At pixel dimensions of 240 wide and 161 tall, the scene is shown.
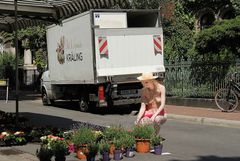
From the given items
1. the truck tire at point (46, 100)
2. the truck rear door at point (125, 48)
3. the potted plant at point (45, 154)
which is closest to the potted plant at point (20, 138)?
the potted plant at point (45, 154)

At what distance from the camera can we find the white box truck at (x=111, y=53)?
1702cm

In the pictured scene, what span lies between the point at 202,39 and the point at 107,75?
4064 mm

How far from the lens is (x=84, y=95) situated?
18.7 m

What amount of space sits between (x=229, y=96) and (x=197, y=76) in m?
2.75

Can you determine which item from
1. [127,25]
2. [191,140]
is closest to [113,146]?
[191,140]

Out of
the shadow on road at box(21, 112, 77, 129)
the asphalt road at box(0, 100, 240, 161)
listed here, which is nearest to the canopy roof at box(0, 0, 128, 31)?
the asphalt road at box(0, 100, 240, 161)

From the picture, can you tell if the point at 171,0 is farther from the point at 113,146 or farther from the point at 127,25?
the point at 113,146

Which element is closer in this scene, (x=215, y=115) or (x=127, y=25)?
(x=215, y=115)

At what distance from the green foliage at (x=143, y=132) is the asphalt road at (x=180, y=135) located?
0.51m

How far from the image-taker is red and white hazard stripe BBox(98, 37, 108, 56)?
55.4 feet

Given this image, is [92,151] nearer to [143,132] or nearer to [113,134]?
[113,134]

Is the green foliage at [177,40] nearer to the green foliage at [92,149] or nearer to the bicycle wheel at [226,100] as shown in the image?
the bicycle wheel at [226,100]

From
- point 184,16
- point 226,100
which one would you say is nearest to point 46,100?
point 226,100

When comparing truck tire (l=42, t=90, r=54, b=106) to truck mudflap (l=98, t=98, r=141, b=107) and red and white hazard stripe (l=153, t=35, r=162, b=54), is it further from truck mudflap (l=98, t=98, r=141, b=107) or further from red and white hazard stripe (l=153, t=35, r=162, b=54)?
red and white hazard stripe (l=153, t=35, r=162, b=54)
